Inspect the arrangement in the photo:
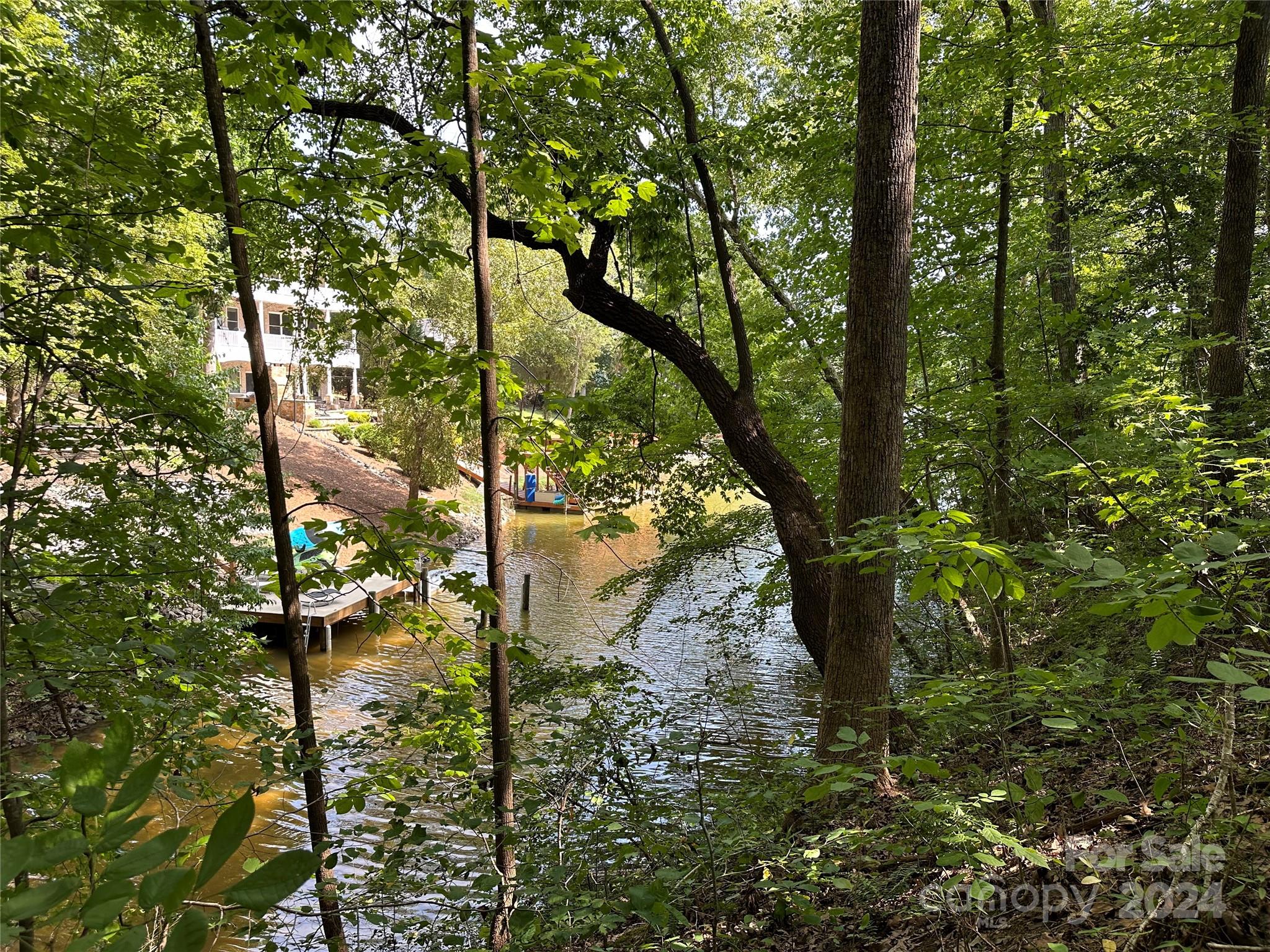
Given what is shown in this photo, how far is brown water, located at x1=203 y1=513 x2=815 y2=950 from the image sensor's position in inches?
299

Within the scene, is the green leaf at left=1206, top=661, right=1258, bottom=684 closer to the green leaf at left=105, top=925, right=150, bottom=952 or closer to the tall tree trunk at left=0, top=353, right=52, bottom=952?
the green leaf at left=105, top=925, right=150, bottom=952

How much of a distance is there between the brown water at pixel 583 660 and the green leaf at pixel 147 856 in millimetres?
4030

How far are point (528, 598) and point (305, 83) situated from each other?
428 inches

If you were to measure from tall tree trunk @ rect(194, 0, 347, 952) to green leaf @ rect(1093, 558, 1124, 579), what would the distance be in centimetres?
238

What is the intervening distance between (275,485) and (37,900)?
2.20 metres

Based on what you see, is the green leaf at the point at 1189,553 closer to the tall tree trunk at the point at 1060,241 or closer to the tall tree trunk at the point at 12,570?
the tall tree trunk at the point at 12,570

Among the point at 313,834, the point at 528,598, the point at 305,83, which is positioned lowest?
the point at 528,598

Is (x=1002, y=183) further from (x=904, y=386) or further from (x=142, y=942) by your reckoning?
(x=142, y=942)

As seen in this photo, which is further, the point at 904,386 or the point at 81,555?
the point at 904,386

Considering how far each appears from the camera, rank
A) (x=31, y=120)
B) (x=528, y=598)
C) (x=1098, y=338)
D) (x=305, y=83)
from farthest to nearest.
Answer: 1. (x=528, y=598)
2. (x=1098, y=338)
3. (x=305, y=83)
4. (x=31, y=120)

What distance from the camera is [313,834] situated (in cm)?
271

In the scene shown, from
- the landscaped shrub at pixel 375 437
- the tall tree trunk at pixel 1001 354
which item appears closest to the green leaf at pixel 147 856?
the tall tree trunk at pixel 1001 354

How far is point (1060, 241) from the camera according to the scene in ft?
25.4

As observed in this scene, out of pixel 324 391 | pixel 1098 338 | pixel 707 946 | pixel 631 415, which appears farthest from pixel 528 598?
pixel 324 391
